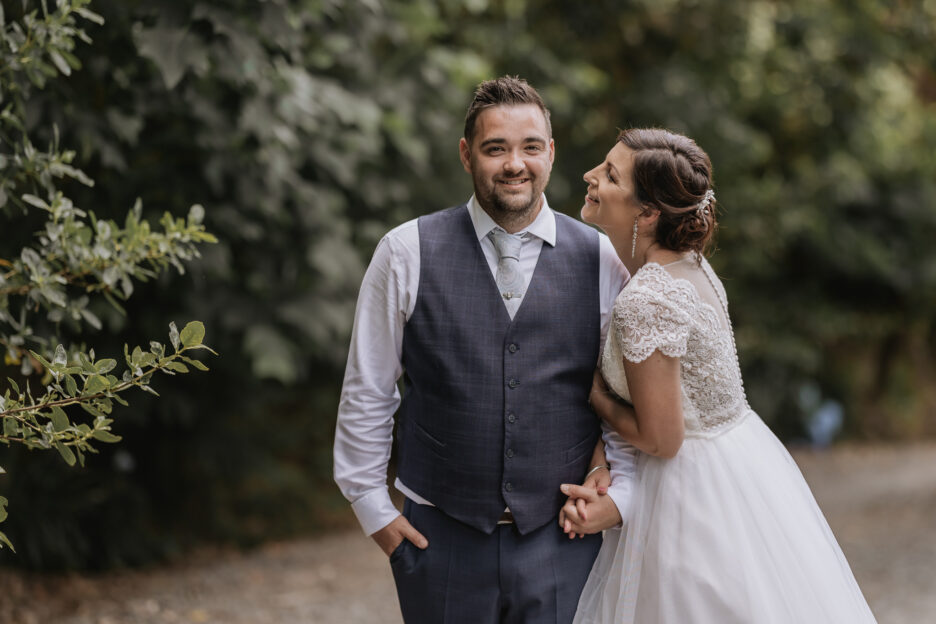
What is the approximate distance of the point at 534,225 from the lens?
2271 mm

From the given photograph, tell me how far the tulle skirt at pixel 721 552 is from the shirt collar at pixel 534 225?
1.89 ft

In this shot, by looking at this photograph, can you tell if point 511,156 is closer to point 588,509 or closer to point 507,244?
point 507,244

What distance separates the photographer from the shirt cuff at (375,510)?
2262 mm

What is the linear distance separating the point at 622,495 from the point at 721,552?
0.25 m

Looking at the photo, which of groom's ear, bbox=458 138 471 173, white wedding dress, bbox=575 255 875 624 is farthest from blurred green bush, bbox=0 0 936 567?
white wedding dress, bbox=575 255 875 624

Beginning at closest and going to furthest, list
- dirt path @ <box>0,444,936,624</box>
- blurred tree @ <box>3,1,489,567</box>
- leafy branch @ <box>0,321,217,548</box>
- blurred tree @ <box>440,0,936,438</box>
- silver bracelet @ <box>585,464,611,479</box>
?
leafy branch @ <box>0,321,217,548</box> → silver bracelet @ <box>585,464,611,479</box> → blurred tree @ <box>3,1,489,567</box> → dirt path @ <box>0,444,936,624</box> → blurred tree @ <box>440,0,936,438</box>

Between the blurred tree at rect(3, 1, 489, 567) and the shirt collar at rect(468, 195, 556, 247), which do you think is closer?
the shirt collar at rect(468, 195, 556, 247)

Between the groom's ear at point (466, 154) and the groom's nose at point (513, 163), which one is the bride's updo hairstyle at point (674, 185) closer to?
the groom's nose at point (513, 163)

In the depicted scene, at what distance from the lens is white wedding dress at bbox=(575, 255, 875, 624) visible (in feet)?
6.82

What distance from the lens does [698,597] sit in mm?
2088

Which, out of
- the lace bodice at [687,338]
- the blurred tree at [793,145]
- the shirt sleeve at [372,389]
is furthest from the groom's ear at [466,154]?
the blurred tree at [793,145]

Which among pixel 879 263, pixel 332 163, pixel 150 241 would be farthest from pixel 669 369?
pixel 879 263

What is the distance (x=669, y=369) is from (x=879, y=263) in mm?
7464

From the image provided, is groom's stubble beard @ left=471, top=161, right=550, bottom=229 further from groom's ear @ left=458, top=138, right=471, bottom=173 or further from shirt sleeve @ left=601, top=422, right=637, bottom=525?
shirt sleeve @ left=601, top=422, right=637, bottom=525
